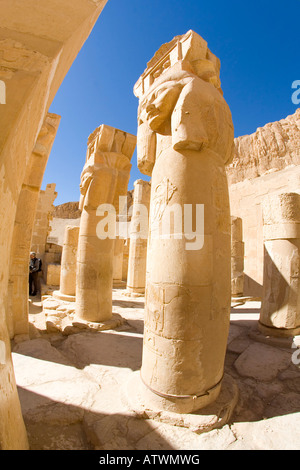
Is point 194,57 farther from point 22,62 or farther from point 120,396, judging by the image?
point 120,396

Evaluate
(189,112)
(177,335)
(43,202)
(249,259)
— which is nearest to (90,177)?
(189,112)

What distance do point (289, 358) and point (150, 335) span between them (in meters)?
2.14

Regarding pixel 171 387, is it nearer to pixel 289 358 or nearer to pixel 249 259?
pixel 289 358

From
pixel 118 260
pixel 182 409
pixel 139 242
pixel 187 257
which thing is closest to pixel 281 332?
pixel 182 409

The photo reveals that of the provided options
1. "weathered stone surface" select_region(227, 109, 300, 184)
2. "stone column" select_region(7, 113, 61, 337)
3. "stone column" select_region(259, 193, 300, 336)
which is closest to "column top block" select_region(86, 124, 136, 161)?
"stone column" select_region(7, 113, 61, 337)

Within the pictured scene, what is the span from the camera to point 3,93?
983 millimetres

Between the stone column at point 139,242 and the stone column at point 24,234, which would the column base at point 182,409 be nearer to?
the stone column at point 24,234

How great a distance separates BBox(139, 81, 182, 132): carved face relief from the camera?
7.83 feet

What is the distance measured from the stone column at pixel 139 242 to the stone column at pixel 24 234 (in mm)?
4428

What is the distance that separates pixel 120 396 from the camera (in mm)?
2385

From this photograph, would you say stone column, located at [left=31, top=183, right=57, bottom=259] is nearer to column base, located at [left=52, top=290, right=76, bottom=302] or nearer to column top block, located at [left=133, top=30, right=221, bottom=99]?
column base, located at [left=52, top=290, right=76, bottom=302]

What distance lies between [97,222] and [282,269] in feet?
11.3

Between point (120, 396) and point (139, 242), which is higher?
point (139, 242)

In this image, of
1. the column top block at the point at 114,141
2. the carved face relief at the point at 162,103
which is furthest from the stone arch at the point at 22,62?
the column top block at the point at 114,141
